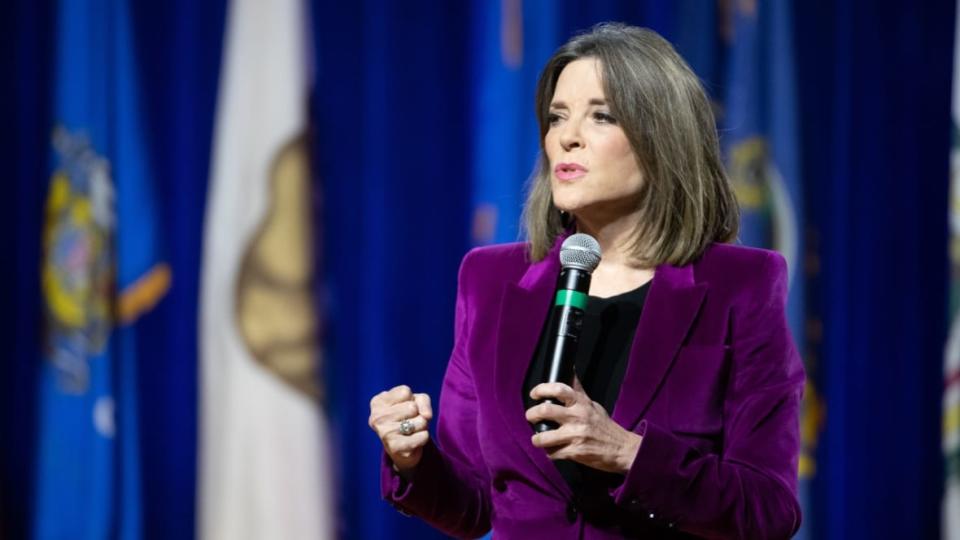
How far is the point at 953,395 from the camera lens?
305cm

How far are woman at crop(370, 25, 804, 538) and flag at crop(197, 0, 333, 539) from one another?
129cm

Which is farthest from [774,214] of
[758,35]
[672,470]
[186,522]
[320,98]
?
[672,470]

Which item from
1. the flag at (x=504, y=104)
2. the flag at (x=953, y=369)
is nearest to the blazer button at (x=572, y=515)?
the flag at (x=504, y=104)

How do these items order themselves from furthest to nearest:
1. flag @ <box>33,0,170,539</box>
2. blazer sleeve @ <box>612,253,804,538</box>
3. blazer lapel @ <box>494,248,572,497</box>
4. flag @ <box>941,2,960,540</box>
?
flag @ <box>941,2,960,540</box> < flag @ <box>33,0,170,539</box> < blazer lapel @ <box>494,248,572,497</box> < blazer sleeve @ <box>612,253,804,538</box>

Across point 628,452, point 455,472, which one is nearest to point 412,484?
point 455,472

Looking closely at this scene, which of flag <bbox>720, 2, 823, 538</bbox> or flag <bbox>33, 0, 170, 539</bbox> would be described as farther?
flag <bbox>720, 2, 823, 538</bbox>

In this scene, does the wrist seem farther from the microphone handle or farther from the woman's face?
the woman's face

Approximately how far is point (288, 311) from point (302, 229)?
198 millimetres

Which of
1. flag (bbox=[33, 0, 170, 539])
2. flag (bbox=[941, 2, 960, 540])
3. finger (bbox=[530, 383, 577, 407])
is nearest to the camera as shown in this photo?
finger (bbox=[530, 383, 577, 407])

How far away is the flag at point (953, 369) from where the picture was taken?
3.05 meters

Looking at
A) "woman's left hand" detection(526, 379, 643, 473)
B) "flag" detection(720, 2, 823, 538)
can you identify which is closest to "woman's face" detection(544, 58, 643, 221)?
"woman's left hand" detection(526, 379, 643, 473)

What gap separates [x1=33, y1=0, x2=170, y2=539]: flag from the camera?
2844mm

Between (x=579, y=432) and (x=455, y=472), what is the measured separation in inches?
13.6

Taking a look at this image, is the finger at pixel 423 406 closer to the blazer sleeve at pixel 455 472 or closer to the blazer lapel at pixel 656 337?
the blazer sleeve at pixel 455 472
